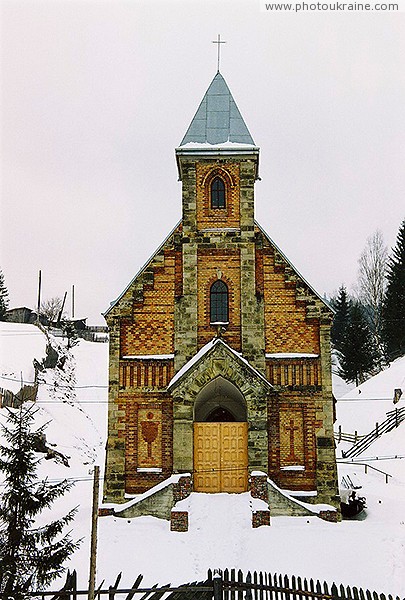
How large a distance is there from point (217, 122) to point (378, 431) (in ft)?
63.5

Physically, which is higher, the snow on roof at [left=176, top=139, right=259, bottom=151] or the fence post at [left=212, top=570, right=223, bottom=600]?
the snow on roof at [left=176, top=139, right=259, bottom=151]

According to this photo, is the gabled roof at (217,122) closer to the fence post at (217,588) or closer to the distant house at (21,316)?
the fence post at (217,588)

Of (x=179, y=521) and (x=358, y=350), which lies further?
(x=358, y=350)

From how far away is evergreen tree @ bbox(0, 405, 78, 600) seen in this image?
929 cm

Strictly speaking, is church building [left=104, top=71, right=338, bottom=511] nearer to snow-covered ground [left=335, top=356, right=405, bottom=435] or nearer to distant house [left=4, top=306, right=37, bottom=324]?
snow-covered ground [left=335, top=356, right=405, bottom=435]

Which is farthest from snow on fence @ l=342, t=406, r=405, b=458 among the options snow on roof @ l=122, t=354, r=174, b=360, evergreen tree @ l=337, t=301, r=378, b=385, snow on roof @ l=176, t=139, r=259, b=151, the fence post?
the fence post

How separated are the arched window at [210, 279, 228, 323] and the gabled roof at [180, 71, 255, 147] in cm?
503

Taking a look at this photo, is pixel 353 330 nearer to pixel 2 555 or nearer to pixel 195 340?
pixel 195 340

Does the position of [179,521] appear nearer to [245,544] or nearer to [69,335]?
[245,544]

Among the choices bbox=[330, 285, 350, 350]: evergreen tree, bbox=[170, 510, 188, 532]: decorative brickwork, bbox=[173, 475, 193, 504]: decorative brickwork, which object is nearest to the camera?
bbox=[170, 510, 188, 532]: decorative brickwork

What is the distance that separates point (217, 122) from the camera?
878 inches

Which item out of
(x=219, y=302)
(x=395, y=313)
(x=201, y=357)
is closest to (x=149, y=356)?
(x=201, y=357)

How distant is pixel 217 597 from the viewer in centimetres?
1069

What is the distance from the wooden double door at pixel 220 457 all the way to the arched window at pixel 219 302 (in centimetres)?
345
